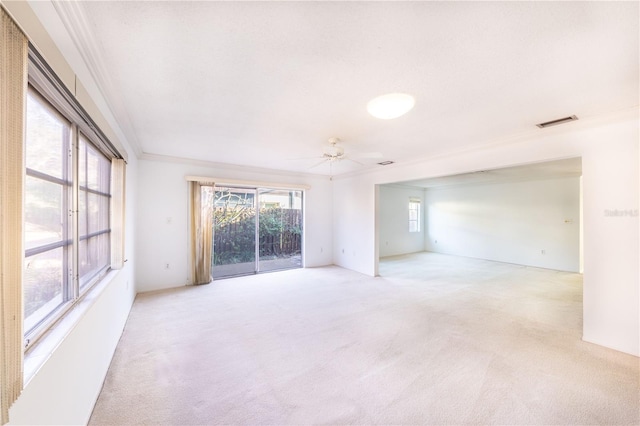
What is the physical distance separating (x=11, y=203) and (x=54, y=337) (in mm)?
876

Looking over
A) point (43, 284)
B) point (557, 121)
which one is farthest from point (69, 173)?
point (557, 121)

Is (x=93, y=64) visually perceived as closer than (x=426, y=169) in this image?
Yes

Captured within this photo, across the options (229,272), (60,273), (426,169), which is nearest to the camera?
(60,273)

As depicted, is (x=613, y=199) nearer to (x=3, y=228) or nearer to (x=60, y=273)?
(x=3, y=228)

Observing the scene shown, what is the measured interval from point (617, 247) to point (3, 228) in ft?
14.3

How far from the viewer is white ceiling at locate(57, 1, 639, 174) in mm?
1306

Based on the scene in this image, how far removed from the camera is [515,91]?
2.08 m

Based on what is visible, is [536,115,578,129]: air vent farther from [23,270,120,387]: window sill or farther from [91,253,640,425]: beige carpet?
[23,270,120,387]: window sill

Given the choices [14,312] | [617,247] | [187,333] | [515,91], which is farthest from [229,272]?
[617,247]

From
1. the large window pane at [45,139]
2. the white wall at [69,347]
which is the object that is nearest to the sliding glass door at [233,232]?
the white wall at [69,347]

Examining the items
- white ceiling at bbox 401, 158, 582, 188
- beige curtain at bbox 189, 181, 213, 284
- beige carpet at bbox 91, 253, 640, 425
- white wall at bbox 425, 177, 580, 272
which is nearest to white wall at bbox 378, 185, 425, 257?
white wall at bbox 425, 177, 580, 272

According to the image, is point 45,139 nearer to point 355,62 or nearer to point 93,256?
point 93,256

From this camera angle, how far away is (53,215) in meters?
1.47

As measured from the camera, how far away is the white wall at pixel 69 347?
975 mm
